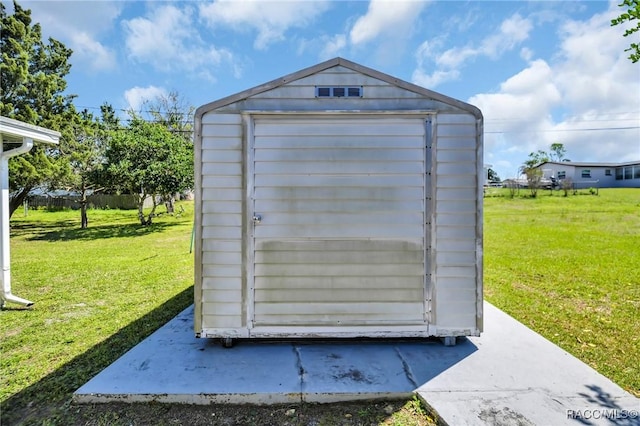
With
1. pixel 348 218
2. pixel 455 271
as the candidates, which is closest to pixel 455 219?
pixel 455 271

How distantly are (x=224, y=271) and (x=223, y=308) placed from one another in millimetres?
301

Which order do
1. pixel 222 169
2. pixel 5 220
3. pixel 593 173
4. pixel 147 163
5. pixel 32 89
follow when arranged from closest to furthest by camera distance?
pixel 222 169 < pixel 5 220 < pixel 147 163 < pixel 32 89 < pixel 593 173

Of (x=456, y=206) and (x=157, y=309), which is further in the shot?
(x=157, y=309)

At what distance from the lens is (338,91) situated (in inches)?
109

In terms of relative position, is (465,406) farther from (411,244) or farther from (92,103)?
(92,103)

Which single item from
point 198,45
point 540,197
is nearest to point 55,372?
point 198,45

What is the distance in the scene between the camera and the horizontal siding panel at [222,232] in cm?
272

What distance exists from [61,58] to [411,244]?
57.5 feet

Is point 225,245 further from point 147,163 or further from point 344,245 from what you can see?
point 147,163

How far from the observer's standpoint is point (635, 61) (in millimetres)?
2051

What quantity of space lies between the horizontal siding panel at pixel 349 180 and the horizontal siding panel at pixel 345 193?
33mm

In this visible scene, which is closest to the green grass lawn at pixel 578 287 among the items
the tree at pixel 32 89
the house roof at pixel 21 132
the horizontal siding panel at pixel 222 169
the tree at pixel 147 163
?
the horizontal siding panel at pixel 222 169

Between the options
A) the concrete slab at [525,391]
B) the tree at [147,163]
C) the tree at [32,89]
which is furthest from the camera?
the tree at [147,163]

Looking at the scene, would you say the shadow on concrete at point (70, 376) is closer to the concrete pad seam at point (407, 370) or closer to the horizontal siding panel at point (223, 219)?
the horizontal siding panel at point (223, 219)
